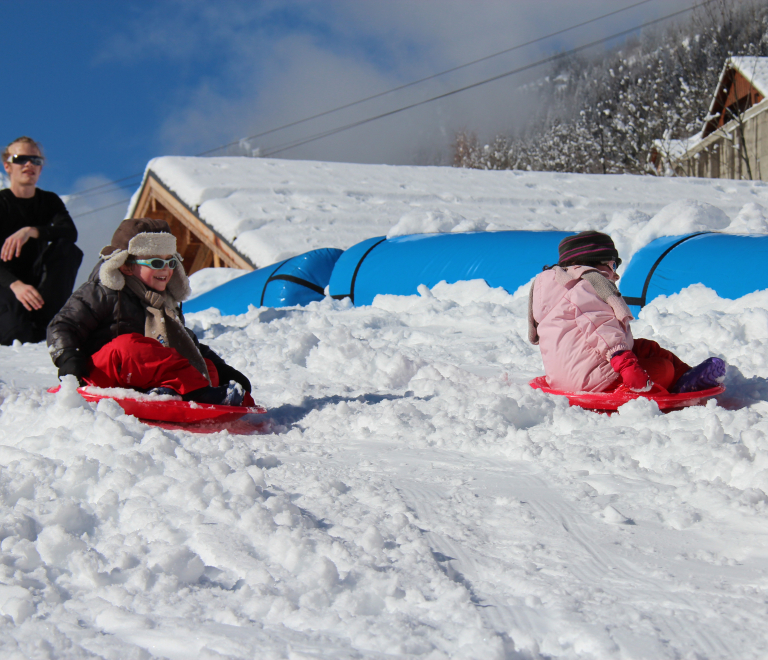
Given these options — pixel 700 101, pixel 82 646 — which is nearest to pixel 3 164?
pixel 82 646

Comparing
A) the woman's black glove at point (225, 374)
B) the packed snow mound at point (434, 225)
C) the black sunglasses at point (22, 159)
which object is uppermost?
the black sunglasses at point (22, 159)

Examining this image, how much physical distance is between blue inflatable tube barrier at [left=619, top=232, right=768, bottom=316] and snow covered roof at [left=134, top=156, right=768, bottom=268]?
2963 mm

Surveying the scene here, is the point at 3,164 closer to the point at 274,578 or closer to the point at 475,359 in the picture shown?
the point at 475,359

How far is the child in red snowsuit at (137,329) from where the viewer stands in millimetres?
2545

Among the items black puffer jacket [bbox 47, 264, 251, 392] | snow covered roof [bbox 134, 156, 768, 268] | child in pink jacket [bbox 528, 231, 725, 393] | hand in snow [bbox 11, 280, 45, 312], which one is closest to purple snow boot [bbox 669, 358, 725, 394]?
child in pink jacket [bbox 528, 231, 725, 393]

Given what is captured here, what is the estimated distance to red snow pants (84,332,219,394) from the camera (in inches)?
100

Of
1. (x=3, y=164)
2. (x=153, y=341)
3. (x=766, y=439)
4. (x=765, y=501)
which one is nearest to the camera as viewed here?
(x=765, y=501)

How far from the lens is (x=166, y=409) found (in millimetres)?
2480

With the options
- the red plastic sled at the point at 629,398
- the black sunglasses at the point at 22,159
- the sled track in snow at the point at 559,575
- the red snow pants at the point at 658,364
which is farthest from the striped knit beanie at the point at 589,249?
the black sunglasses at the point at 22,159

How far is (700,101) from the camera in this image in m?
29.2

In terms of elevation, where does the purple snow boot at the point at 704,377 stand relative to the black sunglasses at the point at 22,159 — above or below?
below

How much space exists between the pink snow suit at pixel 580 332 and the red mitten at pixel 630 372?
0.04m

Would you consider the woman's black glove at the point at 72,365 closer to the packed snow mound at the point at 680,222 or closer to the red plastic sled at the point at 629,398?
the red plastic sled at the point at 629,398

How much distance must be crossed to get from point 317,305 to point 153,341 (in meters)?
3.27
